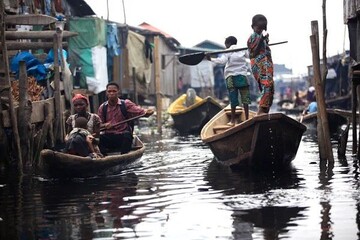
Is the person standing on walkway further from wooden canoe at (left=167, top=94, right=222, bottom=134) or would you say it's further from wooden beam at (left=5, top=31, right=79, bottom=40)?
wooden canoe at (left=167, top=94, right=222, bottom=134)

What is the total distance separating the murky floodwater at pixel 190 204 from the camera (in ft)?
20.6

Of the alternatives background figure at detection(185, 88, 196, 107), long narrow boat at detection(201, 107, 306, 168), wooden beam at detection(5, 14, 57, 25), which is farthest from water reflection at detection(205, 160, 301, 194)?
background figure at detection(185, 88, 196, 107)

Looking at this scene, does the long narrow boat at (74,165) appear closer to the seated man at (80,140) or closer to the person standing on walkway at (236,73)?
the seated man at (80,140)

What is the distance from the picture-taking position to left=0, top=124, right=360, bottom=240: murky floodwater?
629cm

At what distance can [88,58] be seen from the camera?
69.2 feet

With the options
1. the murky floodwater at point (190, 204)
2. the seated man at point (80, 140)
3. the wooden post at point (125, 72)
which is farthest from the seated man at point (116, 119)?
the wooden post at point (125, 72)

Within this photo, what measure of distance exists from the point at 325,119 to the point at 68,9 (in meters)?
12.3

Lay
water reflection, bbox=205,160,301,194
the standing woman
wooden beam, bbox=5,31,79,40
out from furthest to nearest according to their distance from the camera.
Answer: wooden beam, bbox=5,31,79,40 → the standing woman → water reflection, bbox=205,160,301,194

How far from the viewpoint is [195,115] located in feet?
76.7

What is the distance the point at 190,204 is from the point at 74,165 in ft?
Answer: 8.24

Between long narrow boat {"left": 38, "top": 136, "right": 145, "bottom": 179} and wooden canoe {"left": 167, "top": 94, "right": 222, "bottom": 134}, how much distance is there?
475 inches

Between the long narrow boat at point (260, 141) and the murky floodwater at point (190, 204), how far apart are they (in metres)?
0.20

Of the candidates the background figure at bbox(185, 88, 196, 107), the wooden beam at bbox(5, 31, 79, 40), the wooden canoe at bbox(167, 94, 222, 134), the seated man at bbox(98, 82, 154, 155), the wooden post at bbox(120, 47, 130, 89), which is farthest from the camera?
the wooden post at bbox(120, 47, 130, 89)

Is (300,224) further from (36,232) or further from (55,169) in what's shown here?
(55,169)
